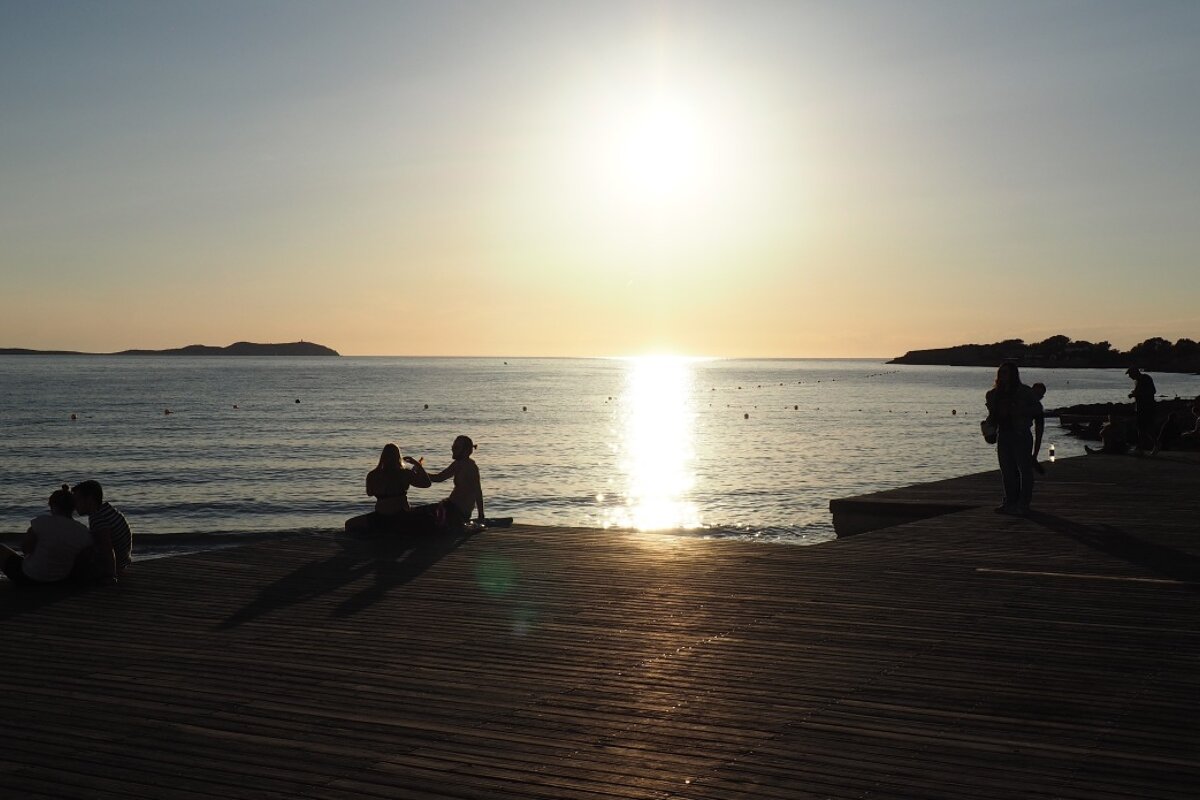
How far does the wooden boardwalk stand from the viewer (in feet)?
17.4

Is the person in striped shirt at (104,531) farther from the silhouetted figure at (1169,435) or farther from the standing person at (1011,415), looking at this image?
the silhouetted figure at (1169,435)

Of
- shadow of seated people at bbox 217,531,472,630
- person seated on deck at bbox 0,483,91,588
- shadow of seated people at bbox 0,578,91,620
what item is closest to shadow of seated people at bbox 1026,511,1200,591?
shadow of seated people at bbox 217,531,472,630

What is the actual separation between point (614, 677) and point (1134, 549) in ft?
26.9

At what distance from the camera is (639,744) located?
19.0 feet

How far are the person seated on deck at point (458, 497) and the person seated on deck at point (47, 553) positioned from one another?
4259 mm

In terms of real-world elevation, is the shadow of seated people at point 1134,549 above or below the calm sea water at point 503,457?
above

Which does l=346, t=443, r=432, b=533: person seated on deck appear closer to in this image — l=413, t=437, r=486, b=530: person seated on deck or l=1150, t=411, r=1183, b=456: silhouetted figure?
l=413, t=437, r=486, b=530: person seated on deck

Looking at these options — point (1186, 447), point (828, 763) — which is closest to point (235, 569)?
point (828, 763)

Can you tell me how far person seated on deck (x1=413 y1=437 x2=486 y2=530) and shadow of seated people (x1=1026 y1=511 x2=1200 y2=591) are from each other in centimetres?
767

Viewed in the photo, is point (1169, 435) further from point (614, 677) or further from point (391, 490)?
point (614, 677)

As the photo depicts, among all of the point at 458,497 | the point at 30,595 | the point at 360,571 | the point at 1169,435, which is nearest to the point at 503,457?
the point at 1169,435

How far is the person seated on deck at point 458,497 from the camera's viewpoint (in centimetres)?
1375

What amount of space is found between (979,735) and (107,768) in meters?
4.56

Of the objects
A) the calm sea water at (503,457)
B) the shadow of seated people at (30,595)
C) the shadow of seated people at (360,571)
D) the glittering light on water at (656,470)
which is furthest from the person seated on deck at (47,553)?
the glittering light on water at (656,470)
